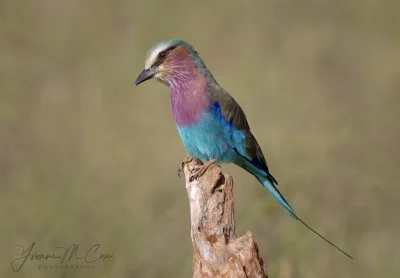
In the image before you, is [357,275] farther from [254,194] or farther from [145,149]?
[145,149]

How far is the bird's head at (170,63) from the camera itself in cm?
477

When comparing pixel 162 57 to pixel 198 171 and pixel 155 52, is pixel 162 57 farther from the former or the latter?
pixel 198 171

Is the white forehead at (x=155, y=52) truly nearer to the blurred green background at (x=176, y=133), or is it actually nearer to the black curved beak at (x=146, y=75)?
the black curved beak at (x=146, y=75)

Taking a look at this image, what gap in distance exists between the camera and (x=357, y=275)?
5484mm

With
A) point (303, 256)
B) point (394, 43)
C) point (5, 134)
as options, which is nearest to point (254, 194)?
point (303, 256)

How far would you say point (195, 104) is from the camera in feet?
15.5

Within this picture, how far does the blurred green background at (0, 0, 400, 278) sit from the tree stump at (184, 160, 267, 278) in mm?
1276

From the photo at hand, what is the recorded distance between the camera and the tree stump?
11.0ft
